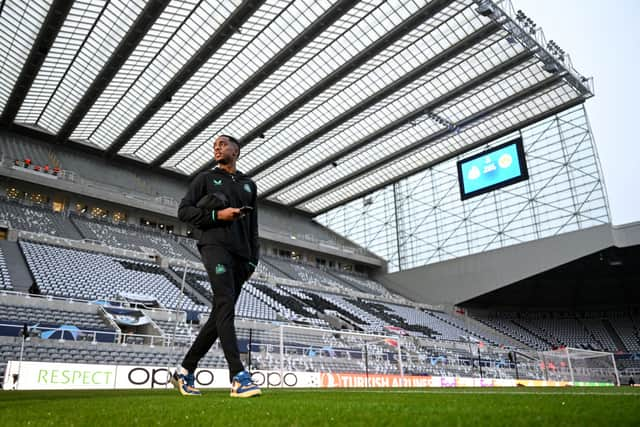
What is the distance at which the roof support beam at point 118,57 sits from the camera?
77.8ft

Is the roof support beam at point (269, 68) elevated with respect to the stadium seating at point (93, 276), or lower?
elevated

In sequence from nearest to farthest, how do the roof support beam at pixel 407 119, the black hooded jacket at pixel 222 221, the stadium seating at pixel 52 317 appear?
the black hooded jacket at pixel 222 221, the stadium seating at pixel 52 317, the roof support beam at pixel 407 119

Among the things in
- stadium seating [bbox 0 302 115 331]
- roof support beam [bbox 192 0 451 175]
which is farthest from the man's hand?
roof support beam [bbox 192 0 451 175]

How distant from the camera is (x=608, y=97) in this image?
35062mm

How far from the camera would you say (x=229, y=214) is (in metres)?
3.66

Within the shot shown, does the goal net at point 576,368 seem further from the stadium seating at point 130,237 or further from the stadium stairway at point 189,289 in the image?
the stadium seating at point 130,237

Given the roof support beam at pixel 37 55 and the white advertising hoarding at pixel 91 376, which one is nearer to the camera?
the white advertising hoarding at pixel 91 376

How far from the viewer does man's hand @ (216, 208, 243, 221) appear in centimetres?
365

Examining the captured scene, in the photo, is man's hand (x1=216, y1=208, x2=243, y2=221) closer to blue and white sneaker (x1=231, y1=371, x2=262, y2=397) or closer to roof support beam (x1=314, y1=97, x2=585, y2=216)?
blue and white sneaker (x1=231, y1=371, x2=262, y2=397)

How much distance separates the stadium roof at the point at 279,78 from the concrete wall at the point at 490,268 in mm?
9620

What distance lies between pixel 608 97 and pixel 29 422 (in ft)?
135

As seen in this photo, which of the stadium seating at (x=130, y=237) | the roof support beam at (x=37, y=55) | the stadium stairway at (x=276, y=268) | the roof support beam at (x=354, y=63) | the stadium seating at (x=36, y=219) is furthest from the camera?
the stadium stairway at (x=276, y=268)

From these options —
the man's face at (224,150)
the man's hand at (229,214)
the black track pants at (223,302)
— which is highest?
the man's face at (224,150)

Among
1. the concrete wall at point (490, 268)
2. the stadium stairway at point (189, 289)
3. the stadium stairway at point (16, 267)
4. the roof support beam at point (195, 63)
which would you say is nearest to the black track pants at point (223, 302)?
the stadium stairway at point (16, 267)
